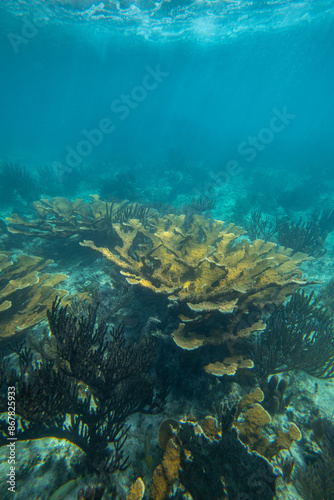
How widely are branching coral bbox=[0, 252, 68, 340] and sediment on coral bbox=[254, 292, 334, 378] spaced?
3409mm

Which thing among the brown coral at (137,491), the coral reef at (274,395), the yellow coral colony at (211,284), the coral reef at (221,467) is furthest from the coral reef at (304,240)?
the brown coral at (137,491)

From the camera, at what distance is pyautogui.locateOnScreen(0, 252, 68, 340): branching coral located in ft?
10.4

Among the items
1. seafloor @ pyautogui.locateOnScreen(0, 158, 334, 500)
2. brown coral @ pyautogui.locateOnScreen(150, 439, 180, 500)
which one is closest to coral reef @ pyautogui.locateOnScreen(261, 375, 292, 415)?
seafloor @ pyautogui.locateOnScreen(0, 158, 334, 500)

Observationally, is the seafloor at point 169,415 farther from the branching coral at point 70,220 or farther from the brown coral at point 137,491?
the branching coral at point 70,220

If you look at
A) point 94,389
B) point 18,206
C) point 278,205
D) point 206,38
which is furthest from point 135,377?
point 206,38

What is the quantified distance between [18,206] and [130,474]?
12.5 meters

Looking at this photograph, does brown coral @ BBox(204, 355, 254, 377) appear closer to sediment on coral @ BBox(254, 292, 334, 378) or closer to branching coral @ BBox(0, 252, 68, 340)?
sediment on coral @ BBox(254, 292, 334, 378)

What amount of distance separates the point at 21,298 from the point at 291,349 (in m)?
4.59

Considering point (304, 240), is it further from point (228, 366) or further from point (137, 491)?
point (137, 491)

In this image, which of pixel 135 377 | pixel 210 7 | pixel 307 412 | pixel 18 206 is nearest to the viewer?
pixel 135 377

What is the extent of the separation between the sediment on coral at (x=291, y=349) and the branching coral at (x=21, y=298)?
3.41 metres

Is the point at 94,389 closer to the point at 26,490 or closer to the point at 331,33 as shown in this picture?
the point at 26,490

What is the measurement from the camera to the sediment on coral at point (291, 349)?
3.07 m

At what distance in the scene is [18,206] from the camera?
434 inches
